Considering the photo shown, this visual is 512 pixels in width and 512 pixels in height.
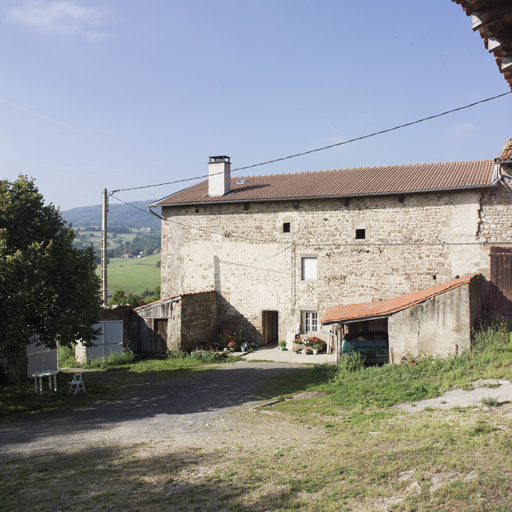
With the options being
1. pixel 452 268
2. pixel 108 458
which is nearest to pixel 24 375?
pixel 108 458

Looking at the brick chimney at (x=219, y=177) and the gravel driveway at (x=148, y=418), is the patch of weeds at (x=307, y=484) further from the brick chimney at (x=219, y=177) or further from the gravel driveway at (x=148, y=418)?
the brick chimney at (x=219, y=177)

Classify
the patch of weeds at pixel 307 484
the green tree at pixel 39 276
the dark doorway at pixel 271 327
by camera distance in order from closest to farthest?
the patch of weeds at pixel 307 484, the green tree at pixel 39 276, the dark doorway at pixel 271 327

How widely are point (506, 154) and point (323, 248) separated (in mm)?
7172

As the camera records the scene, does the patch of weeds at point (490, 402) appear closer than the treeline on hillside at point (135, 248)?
Yes

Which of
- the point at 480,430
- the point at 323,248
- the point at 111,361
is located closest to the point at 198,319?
the point at 111,361

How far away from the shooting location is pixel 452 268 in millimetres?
17172

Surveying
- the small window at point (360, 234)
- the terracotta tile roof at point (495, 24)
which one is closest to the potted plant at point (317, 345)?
the small window at point (360, 234)

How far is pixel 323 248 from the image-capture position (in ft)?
63.2

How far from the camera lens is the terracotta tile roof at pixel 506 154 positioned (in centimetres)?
1480

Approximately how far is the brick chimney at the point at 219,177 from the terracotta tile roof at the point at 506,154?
1101 centimetres

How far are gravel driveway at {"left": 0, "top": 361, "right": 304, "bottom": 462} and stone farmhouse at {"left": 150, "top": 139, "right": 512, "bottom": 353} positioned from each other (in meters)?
4.02

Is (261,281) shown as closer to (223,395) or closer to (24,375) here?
(223,395)

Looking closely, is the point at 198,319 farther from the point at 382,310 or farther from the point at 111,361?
the point at 382,310

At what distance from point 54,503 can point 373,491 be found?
4.00m
